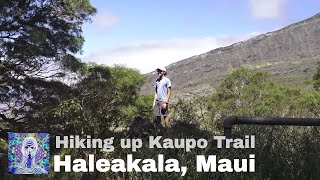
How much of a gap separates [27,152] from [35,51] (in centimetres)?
595

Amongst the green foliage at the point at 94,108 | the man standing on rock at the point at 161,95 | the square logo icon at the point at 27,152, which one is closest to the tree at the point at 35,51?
the green foliage at the point at 94,108

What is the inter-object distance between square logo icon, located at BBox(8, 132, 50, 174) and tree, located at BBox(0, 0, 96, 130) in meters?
5.39

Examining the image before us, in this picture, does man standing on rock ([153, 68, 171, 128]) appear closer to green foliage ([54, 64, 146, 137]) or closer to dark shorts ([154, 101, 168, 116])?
dark shorts ([154, 101, 168, 116])

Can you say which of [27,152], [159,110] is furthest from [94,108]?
[27,152]

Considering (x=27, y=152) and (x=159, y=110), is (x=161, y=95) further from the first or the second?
(x=27, y=152)

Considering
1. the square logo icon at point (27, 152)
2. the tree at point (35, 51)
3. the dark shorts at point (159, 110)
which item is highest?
the tree at point (35, 51)

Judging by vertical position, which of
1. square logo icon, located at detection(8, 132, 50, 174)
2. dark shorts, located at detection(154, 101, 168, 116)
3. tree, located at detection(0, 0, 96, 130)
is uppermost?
tree, located at detection(0, 0, 96, 130)

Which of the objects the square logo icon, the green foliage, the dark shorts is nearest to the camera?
the square logo icon

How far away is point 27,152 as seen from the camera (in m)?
4.38

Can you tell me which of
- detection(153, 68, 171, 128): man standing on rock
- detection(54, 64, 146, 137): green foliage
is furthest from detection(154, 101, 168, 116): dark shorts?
detection(54, 64, 146, 137): green foliage

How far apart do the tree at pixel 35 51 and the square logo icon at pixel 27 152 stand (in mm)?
5386

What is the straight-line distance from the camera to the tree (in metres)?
10.0

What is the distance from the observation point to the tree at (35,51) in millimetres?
10016

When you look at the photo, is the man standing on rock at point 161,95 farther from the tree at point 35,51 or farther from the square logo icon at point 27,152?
the square logo icon at point 27,152
